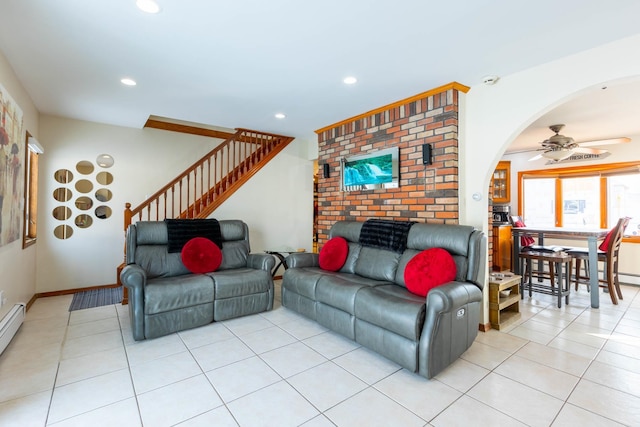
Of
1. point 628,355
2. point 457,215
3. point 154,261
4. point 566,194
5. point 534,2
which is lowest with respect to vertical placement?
point 628,355

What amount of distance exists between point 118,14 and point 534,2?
2.65 m

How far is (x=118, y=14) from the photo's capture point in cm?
199

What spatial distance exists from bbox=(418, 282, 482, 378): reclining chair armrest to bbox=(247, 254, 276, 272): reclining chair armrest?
78.4 inches

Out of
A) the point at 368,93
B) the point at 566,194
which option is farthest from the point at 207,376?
the point at 566,194

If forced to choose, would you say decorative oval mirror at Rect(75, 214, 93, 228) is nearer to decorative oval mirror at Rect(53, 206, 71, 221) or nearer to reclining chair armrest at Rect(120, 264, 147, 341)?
decorative oval mirror at Rect(53, 206, 71, 221)

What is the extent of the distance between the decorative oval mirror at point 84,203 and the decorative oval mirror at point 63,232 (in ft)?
1.06

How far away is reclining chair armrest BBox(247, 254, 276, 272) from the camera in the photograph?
3600mm

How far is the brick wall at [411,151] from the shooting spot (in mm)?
3131

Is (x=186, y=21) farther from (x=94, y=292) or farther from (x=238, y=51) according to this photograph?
(x=94, y=292)

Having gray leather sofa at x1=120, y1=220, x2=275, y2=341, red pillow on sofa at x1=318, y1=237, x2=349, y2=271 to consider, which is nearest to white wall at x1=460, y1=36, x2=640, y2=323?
red pillow on sofa at x1=318, y1=237, x2=349, y2=271

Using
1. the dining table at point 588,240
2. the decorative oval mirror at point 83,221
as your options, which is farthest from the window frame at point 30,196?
the dining table at point 588,240

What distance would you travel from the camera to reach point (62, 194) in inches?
169

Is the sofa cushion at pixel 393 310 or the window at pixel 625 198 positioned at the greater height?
the window at pixel 625 198

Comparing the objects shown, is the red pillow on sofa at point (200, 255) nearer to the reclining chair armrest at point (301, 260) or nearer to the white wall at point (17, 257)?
the reclining chair armrest at point (301, 260)
